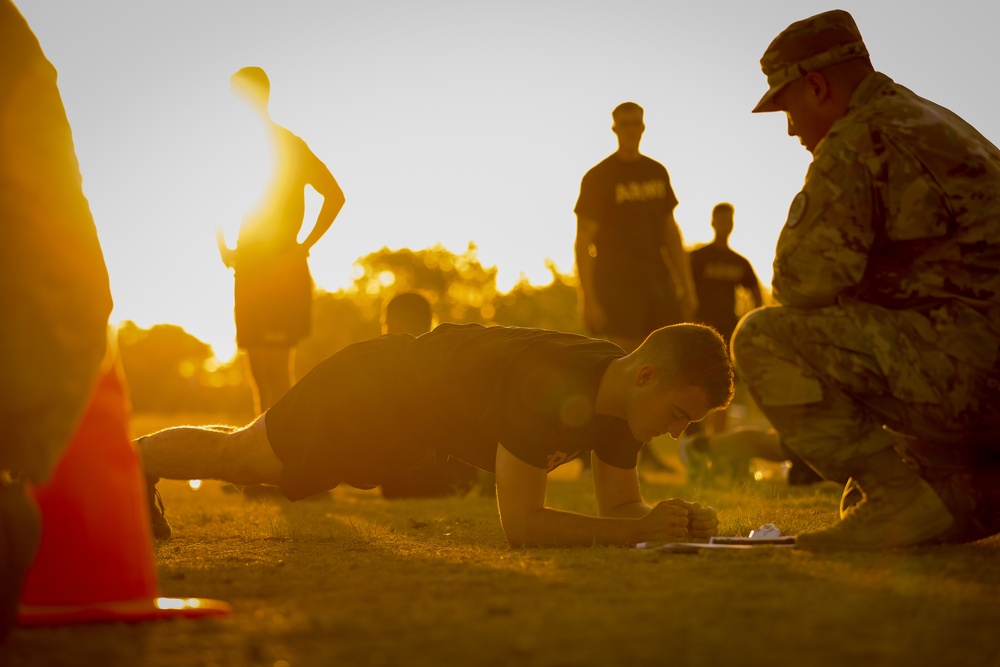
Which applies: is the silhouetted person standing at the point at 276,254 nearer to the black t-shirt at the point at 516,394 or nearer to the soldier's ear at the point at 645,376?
the black t-shirt at the point at 516,394

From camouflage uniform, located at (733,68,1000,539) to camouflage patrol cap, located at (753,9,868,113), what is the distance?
16 centimetres

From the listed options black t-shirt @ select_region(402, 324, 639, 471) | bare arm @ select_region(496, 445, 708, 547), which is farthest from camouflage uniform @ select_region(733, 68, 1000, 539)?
black t-shirt @ select_region(402, 324, 639, 471)

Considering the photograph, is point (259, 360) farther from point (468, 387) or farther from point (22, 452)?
point (22, 452)

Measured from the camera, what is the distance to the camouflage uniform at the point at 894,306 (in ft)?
11.7

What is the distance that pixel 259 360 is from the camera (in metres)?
7.52

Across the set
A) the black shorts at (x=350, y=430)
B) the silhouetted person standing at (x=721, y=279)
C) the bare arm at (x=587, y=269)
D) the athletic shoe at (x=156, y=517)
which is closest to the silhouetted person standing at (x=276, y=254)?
the bare arm at (x=587, y=269)

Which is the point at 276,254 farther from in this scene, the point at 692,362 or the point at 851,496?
the point at 851,496

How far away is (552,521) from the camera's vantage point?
157 inches

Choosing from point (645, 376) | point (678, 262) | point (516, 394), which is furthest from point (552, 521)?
point (678, 262)

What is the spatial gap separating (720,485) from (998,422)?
3.90 metres

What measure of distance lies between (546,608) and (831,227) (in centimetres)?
170

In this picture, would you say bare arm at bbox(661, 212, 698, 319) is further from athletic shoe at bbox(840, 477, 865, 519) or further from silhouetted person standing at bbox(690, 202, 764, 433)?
athletic shoe at bbox(840, 477, 865, 519)

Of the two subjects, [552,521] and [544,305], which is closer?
[552,521]

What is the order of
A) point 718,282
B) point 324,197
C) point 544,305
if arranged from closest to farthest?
point 324,197 < point 718,282 < point 544,305
